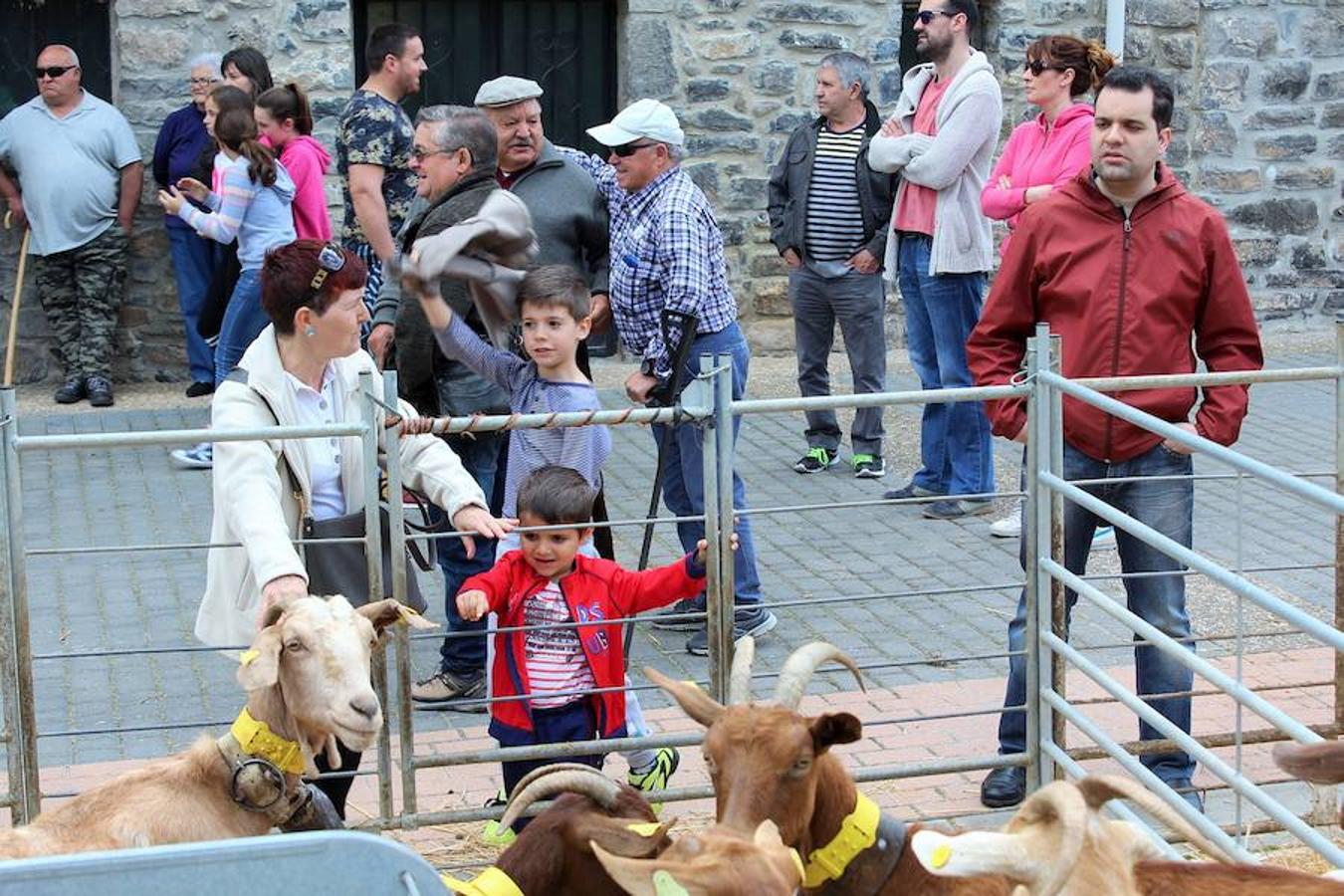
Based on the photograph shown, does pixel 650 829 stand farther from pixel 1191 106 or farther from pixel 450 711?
pixel 1191 106

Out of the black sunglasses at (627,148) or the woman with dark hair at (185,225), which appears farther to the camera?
the woman with dark hair at (185,225)

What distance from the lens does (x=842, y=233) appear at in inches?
388

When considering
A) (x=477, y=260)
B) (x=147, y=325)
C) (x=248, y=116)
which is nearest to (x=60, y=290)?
(x=147, y=325)

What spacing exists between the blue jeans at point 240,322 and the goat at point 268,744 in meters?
5.83

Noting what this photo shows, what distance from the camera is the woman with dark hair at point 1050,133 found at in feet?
28.5

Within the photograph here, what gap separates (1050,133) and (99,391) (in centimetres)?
581

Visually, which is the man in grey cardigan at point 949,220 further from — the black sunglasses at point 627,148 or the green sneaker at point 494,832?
the green sneaker at point 494,832

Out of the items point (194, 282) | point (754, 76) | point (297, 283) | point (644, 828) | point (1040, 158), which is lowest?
point (644, 828)

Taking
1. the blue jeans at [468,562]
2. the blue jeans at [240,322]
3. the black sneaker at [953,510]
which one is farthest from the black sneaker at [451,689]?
the blue jeans at [240,322]

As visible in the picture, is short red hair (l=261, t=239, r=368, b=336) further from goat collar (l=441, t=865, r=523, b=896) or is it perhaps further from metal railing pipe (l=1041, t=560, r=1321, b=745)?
metal railing pipe (l=1041, t=560, r=1321, b=745)

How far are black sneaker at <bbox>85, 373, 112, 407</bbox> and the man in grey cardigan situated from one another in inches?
190

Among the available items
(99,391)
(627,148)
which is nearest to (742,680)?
(627,148)

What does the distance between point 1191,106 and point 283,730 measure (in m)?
10.4

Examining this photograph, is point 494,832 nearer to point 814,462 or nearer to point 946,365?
point 946,365
